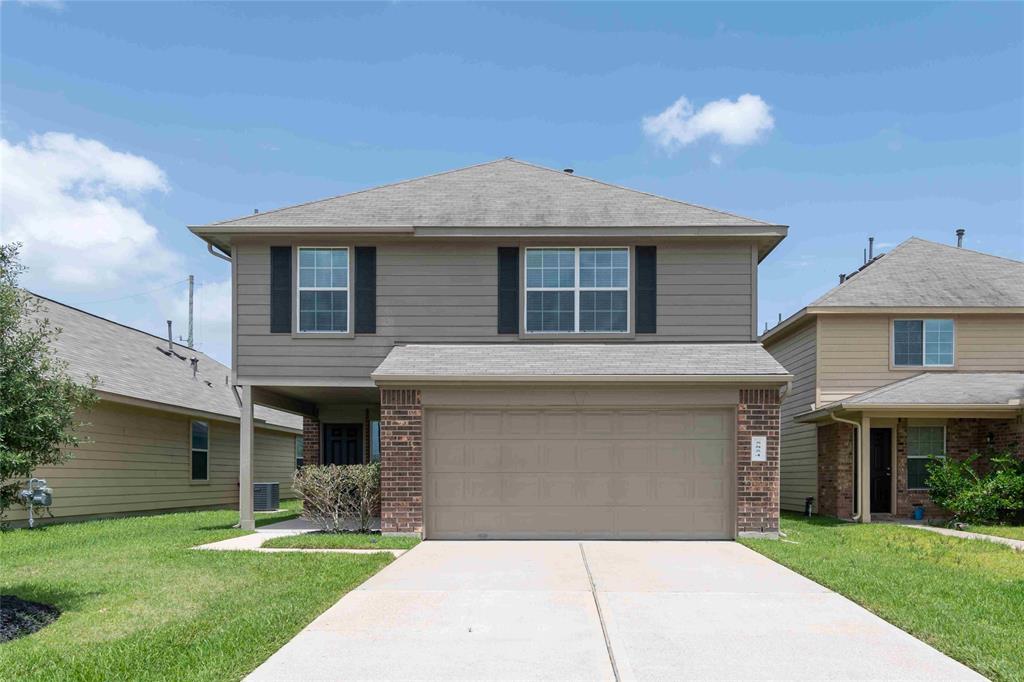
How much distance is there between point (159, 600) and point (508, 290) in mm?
7675

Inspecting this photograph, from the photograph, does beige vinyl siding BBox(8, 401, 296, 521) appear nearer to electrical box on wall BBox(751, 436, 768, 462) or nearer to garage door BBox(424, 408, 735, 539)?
garage door BBox(424, 408, 735, 539)

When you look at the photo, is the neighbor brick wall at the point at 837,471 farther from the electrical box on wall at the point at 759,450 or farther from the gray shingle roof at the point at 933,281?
the electrical box on wall at the point at 759,450

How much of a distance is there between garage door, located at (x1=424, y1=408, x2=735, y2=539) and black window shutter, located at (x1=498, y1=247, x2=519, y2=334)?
1.77 m

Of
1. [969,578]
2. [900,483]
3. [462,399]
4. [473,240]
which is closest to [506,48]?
[473,240]

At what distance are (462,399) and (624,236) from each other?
3921mm

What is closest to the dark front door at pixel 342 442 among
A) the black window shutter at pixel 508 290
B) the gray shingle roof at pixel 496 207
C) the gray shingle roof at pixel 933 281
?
the gray shingle roof at pixel 496 207

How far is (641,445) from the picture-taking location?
12.6 m

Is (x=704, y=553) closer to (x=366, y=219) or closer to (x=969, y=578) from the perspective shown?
(x=969, y=578)

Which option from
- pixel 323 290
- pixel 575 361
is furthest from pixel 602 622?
pixel 323 290

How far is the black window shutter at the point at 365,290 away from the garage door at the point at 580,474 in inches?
85.5

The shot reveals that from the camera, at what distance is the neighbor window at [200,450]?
2028 centimetres

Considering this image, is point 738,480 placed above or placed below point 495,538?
above

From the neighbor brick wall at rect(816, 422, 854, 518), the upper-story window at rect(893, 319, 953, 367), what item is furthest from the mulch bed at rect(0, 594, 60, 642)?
the upper-story window at rect(893, 319, 953, 367)

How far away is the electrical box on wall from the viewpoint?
1226cm
